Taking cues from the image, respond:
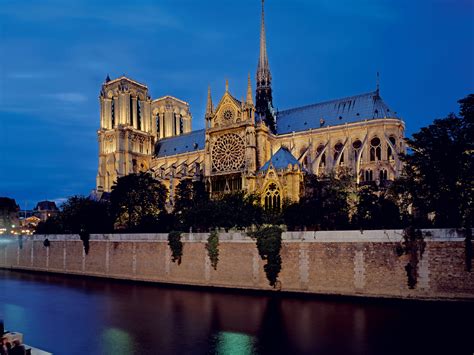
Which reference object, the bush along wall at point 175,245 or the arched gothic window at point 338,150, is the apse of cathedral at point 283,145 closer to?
the arched gothic window at point 338,150

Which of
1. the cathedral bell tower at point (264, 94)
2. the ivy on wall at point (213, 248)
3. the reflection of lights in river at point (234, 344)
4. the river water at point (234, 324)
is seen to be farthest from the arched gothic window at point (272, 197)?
the reflection of lights in river at point (234, 344)

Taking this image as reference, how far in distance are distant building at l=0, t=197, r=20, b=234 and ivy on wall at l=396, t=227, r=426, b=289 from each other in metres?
83.3

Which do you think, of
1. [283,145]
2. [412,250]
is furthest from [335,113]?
[412,250]

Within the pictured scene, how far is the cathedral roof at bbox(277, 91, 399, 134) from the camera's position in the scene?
2042 inches

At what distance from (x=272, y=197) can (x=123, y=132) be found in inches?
1526

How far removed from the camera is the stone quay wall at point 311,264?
21.3m

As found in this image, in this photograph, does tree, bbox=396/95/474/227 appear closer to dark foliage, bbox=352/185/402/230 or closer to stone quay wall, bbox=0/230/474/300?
dark foliage, bbox=352/185/402/230

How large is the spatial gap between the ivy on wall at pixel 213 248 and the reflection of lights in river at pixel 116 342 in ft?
38.4

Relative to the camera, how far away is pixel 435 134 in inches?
992

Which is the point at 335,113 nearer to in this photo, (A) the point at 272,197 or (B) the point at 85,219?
(A) the point at 272,197

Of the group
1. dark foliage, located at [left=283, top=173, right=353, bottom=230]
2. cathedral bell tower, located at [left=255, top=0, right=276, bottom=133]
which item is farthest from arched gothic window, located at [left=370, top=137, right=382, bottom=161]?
dark foliage, located at [left=283, top=173, right=353, bottom=230]

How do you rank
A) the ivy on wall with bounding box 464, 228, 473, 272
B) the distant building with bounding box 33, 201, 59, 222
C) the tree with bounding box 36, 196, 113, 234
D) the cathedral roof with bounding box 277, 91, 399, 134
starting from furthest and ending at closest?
the distant building with bounding box 33, 201, 59, 222 → the cathedral roof with bounding box 277, 91, 399, 134 → the tree with bounding box 36, 196, 113, 234 → the ivy on wall with bounding box 464, 228, 473, 272

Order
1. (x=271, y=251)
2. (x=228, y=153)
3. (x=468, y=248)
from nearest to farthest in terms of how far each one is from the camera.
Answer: (x=468, y=248)
(x=271, y=251)
(x=228, y=153)

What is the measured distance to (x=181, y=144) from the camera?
2808 inches
